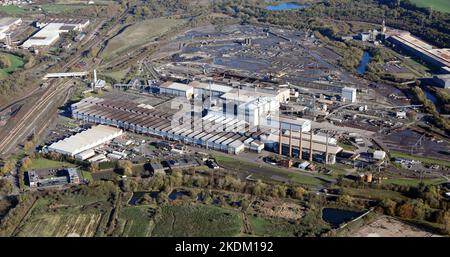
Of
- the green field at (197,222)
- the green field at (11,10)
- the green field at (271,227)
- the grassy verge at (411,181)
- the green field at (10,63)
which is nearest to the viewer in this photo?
the green field at (271,227)

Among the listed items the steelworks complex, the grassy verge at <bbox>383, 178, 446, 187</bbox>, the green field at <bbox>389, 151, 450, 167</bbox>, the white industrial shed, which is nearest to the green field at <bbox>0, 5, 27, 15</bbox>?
the steelworks complex

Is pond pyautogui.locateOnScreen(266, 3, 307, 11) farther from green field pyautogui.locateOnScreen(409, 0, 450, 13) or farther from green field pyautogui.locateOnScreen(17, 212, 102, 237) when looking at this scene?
green field pyautogui.locateOnScreen(17, 212, 102, 237)

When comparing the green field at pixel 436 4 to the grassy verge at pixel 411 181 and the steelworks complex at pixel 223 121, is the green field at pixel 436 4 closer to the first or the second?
the steelworks complex at pixel 223 121

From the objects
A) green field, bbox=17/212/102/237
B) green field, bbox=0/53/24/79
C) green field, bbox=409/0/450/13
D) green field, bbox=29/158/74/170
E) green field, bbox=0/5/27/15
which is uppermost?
green field, bbox=409/0/450/13

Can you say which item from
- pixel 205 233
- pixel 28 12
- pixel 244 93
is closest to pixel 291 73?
pixel 244 93

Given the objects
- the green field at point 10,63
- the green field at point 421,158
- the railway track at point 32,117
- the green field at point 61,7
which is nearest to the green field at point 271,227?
the green field at point 421,158

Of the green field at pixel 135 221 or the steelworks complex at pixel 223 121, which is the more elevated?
the steelworks complex at pixel 223 121

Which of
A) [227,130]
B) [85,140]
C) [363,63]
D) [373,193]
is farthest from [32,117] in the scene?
[363,63]

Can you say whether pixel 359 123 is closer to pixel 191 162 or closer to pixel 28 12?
pixel 191 162
